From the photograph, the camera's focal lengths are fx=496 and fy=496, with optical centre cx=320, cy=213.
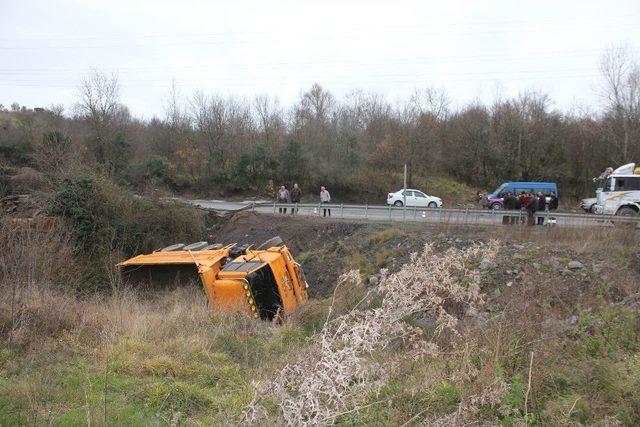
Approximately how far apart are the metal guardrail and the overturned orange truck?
9.38m

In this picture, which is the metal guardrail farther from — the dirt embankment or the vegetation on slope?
the vegetation on slope

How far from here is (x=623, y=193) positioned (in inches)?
940

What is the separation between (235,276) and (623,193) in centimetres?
2166

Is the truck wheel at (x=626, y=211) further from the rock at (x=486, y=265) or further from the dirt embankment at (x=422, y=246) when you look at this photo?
the rock at (x=486, y=265)

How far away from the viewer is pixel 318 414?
2.76 metres

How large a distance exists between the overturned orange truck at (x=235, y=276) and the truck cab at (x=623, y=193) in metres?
19.1

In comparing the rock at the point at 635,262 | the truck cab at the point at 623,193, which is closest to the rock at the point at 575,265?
the rock at the point at 635,262

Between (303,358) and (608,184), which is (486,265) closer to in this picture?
(303,358)

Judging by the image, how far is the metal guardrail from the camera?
1667 centimetres

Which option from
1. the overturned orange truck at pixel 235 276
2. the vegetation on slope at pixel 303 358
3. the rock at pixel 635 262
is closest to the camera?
the vegetation on slope at pixel 303 358

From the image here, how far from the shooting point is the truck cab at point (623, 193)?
77.4 ft

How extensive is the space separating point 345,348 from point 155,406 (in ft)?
9.10

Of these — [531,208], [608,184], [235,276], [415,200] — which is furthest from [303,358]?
[415,200]

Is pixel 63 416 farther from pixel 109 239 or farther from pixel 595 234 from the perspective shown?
pixel 595 234
